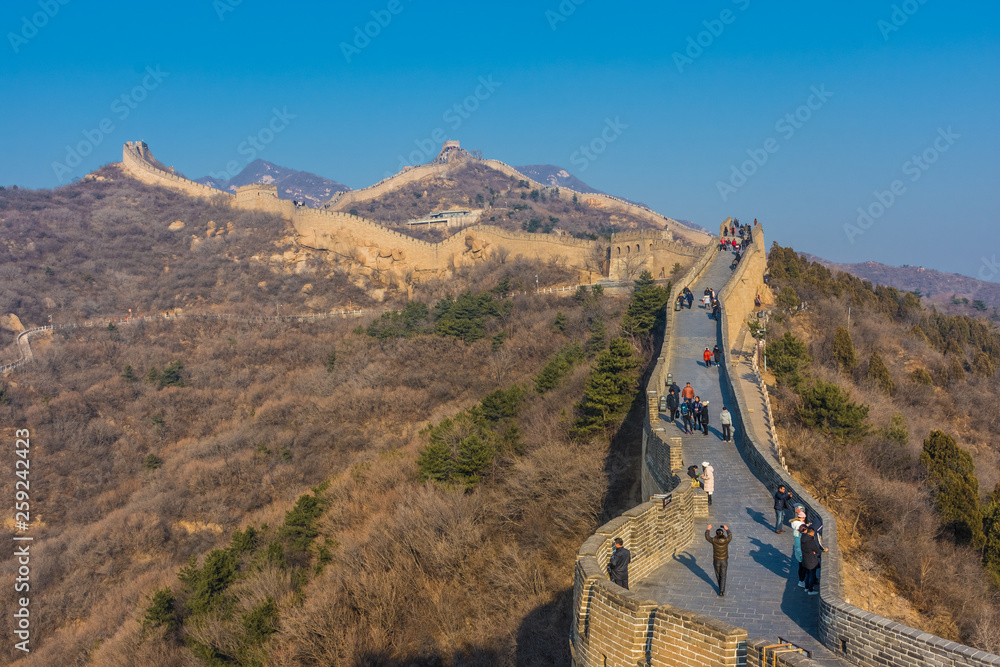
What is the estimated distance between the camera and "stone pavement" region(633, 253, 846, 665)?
20.0 feet

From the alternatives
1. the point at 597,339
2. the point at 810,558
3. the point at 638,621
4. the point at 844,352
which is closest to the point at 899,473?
the point at 810,558

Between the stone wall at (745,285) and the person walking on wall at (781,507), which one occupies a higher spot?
the stone wall at (745,285)

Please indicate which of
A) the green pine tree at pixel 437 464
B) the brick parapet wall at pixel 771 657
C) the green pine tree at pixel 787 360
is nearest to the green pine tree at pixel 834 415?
the green pine tree at pixel 787 360

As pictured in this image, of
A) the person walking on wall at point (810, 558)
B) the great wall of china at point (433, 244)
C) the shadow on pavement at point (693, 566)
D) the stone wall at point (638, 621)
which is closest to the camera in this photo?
the stone wall at point (638, 621)

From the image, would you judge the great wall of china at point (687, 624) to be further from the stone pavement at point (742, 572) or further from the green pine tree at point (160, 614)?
the green pine tree at point (160, 614)

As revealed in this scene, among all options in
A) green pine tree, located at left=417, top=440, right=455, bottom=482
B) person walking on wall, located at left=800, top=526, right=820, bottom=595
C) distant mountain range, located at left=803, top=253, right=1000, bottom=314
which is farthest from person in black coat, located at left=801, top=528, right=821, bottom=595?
distant mountain range, located at left=803, top=253, right=1000, bottom=314

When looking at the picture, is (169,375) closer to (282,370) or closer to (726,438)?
(282,370)

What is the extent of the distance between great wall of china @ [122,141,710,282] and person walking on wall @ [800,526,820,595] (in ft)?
102

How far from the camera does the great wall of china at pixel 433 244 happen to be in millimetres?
38844

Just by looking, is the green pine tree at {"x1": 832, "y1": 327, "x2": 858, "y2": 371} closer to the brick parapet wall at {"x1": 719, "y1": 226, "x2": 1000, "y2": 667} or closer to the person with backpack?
the person with backpack

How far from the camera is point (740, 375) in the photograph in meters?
17.6

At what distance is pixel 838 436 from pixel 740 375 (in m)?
3.68

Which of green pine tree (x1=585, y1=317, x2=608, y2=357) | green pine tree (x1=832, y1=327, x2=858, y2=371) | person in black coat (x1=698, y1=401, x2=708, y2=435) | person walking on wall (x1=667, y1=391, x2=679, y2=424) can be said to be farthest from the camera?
green pine tree (x1=585, y1=317, x2=608, y2=357)

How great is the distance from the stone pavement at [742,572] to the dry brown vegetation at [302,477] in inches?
154
